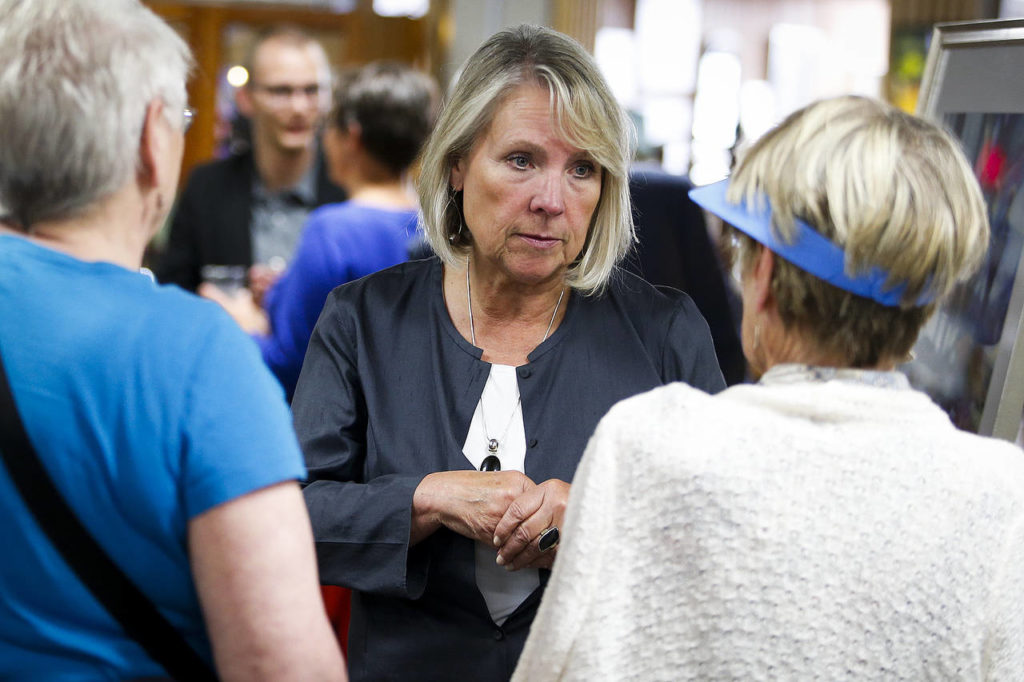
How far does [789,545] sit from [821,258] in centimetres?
32

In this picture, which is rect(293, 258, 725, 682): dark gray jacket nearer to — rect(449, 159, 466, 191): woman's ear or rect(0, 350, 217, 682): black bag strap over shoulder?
rect(449, 159, 466, 191): woman's ear

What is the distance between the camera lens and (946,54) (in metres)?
2.11

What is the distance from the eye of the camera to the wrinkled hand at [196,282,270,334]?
3219mm

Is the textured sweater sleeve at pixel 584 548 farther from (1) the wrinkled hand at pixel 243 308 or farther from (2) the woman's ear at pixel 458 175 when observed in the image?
(1) the wrinkled hand at pixel 243 308

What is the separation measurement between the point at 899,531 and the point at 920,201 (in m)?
0.36

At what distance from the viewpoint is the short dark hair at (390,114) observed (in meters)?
2.96

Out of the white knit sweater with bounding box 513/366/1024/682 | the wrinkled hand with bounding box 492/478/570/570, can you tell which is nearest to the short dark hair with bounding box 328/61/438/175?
the wrinkled hand with bounding box 492/478/570/570

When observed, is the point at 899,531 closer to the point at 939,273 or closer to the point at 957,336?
the point at 939,273

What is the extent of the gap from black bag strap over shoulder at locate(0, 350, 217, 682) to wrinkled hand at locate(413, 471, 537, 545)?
1.71ft

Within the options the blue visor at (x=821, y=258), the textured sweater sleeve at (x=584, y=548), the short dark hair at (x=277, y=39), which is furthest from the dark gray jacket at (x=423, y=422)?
the short dark hair at (x=277, y=39)

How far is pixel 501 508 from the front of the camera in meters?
1.61

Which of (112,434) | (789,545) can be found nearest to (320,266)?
(112,434)

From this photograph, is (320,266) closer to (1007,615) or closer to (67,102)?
(67,102)

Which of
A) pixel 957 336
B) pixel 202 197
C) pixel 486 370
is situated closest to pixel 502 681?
pixel 486 370
